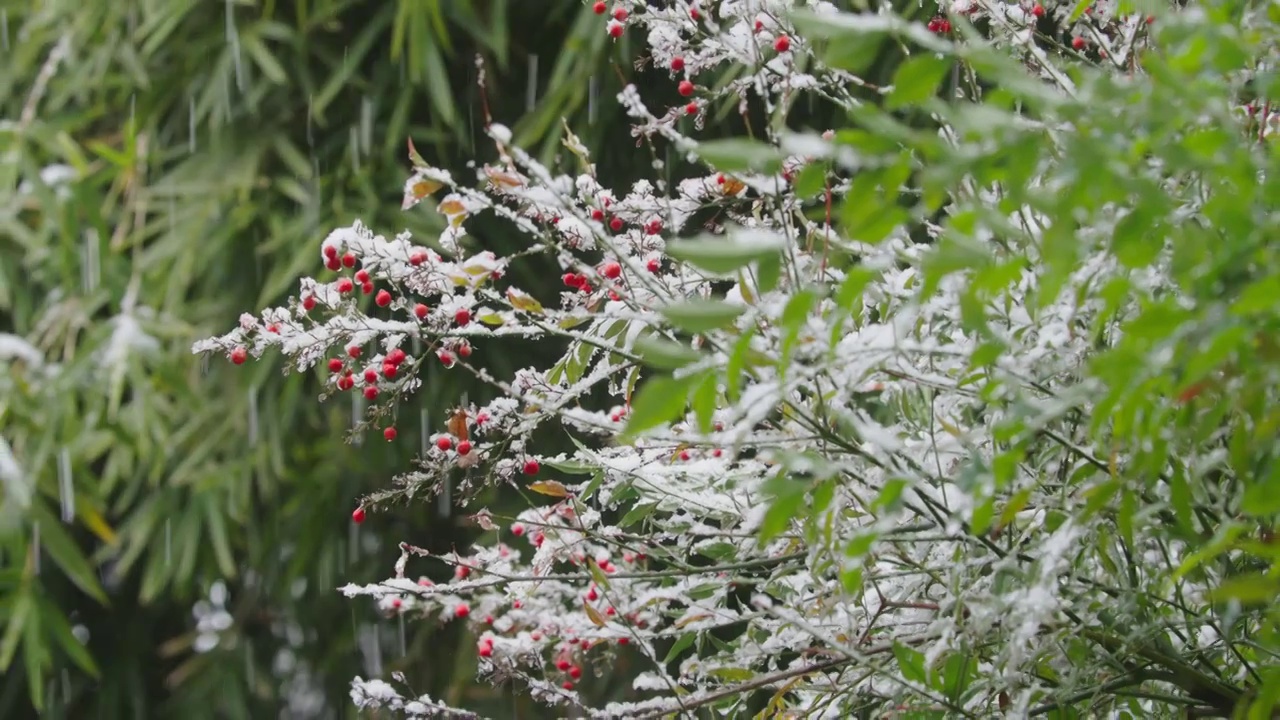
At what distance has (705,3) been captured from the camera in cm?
101

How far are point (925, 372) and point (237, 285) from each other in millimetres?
1926

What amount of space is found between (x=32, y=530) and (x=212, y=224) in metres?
0.71

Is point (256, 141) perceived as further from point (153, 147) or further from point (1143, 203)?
point (1143, 203)

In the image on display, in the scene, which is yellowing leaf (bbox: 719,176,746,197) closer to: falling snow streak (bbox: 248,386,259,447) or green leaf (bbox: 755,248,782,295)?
green leaf (bbox: 755,248,782,295)

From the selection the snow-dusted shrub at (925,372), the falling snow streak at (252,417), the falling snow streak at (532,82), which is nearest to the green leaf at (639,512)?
the snow-dusted shrub at (925,372)

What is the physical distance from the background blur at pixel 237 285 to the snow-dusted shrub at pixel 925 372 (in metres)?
1.28

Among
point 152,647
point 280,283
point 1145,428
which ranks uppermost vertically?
point 1145,428

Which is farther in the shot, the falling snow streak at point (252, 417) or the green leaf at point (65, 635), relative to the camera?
the falling snow streak at point (252, 417)

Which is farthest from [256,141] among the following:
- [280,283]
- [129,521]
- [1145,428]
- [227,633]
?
[1145,428]

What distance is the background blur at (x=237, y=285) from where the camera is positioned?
2336 millimetres

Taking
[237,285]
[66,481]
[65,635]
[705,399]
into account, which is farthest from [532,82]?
[705,399]

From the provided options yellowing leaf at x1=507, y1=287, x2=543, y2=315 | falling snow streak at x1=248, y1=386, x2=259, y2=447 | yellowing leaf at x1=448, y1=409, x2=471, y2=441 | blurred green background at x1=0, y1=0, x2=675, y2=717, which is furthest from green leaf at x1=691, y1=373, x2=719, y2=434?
falling snow streak at x1=248, y1=386, x2=259, y2=447

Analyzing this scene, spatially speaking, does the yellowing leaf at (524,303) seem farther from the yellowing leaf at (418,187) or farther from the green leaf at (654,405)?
the green leaf at (654,405)

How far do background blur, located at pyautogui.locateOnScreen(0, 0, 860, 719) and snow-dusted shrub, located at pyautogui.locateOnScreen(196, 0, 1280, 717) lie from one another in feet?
4.18
